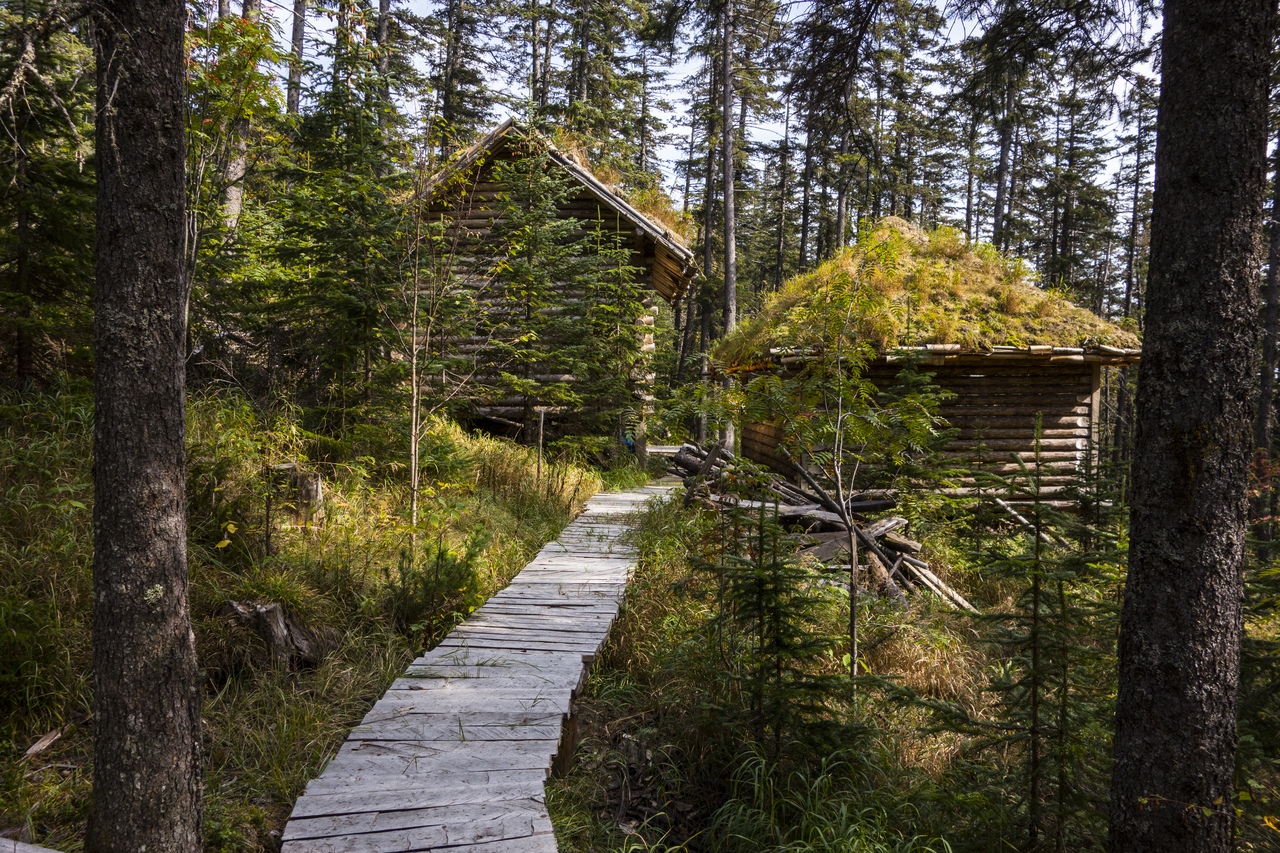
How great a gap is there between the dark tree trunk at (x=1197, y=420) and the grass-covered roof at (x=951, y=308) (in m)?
5.75

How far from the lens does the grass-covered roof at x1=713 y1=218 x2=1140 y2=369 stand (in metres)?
9.68

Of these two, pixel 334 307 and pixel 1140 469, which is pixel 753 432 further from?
pixel 1140 469

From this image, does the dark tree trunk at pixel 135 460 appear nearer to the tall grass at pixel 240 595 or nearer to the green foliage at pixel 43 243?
the tall grass at pixel 240 595

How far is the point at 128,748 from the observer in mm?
2328

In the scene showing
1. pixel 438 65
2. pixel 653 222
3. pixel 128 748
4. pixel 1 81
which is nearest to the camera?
pixel 1 81

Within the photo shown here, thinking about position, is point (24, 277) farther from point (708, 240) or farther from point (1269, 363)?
point (708, 240)

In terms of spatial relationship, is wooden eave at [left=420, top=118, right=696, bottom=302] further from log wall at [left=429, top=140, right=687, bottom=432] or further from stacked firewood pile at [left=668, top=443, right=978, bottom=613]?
stacked firewood pile at [left=668, top=443, right=978, bottom=613]

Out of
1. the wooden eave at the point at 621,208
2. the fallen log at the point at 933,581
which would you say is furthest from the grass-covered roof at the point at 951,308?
the fallen log at the point at 933,581

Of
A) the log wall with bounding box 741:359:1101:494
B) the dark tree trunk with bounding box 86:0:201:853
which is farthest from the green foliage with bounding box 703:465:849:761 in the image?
the log wall with bounding box 741:359:1101:494

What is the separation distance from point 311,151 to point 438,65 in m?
21.4

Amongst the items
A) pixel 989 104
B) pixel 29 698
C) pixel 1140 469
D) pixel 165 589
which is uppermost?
pixel 989 104

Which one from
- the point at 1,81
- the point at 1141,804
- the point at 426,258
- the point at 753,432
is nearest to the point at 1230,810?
the point at 1141,804

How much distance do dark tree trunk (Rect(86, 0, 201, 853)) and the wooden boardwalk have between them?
0.58m

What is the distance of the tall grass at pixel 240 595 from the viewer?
3.04 m
